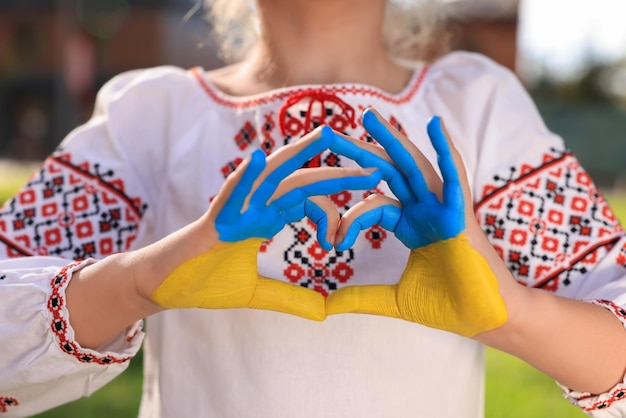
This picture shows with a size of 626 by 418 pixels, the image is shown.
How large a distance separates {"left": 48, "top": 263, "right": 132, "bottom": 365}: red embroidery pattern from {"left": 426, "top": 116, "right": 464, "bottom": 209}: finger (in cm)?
58

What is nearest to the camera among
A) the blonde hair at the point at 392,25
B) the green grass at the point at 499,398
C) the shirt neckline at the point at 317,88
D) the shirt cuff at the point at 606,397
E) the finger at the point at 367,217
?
the finger at the point at 367,217

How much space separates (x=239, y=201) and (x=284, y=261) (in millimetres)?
356

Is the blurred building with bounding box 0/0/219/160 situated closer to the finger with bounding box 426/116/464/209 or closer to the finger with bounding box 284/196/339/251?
the finger with bounding box 284/196/339/251

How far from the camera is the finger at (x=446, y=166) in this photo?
95 cm

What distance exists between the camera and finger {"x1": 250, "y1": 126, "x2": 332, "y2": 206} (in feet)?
3.15

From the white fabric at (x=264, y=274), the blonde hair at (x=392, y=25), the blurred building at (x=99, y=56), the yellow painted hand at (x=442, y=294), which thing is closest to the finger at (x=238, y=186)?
the yellow painted hand at (x=442, y=294)

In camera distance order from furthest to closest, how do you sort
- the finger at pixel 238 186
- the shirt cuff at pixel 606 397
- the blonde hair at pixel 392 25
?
the blonde hair at pixel 392 25
the shirt cuff at pixel 606 397
the finger at pixel 238 186

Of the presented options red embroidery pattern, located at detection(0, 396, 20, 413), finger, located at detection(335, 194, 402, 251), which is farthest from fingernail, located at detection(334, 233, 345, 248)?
red embroidery pattern, located at detection(0, 396, 20, 413)

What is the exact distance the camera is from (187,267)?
1018 mm

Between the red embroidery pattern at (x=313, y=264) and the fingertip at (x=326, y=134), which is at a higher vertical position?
the fingertip at (x=326, y=134)

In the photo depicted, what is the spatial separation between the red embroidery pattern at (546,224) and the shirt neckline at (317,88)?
233 millimetres

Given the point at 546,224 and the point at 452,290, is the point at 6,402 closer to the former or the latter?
the point at 452,290

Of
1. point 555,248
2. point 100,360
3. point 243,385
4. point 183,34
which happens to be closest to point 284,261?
point 243,385

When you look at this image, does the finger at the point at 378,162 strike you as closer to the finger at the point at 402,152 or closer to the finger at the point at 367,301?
the finger at the point at 402,152
